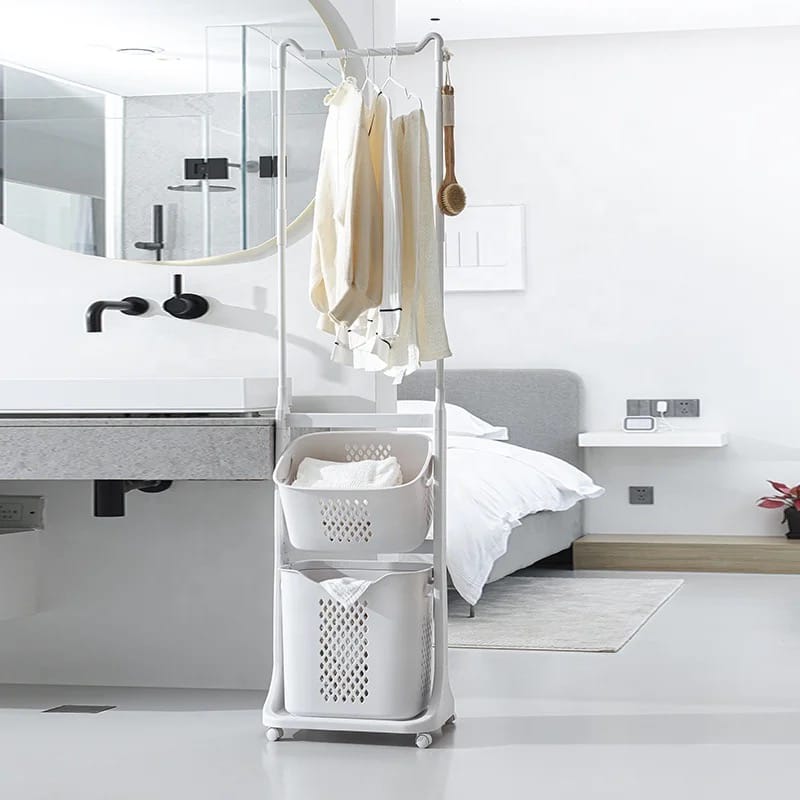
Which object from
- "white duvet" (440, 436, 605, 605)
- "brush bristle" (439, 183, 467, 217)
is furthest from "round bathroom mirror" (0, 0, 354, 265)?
"white duvet" (440, 436, 605, 605)

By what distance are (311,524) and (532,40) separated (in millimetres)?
4100

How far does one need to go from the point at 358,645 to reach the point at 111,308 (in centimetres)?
110

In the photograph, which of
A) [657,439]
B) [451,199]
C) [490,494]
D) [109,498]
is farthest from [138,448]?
[657,439]

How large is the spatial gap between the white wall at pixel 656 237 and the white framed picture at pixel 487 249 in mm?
54

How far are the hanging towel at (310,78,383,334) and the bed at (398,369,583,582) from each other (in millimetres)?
3369

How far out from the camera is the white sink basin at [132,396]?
3074 mm

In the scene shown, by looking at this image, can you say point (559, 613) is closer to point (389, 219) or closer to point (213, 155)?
point (213, 155)

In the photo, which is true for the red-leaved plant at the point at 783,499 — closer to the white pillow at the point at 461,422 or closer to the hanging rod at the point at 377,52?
the white pillow at the point at 461,422

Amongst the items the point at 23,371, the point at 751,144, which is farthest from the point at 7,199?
the point at 751,144

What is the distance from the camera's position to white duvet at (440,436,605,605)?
4582 mm

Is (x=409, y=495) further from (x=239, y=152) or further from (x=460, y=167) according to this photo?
(x=460, y=167)

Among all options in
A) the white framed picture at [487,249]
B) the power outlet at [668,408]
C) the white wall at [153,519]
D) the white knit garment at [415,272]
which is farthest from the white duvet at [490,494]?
the white knit garment at [415,272]

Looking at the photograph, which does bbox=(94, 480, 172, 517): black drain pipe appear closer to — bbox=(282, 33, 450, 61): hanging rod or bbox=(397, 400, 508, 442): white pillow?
bbox=(282, 33, 450, 61): hanging rod

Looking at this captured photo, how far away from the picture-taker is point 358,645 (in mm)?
2971
